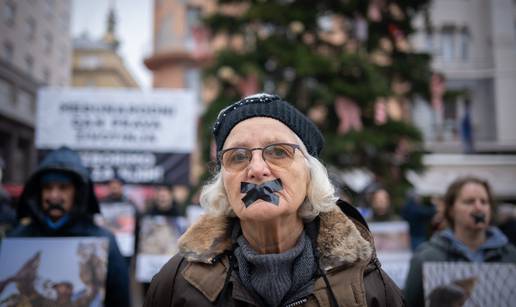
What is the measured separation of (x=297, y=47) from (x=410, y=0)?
2884mm

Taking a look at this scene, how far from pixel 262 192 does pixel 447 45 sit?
15141 millimetres

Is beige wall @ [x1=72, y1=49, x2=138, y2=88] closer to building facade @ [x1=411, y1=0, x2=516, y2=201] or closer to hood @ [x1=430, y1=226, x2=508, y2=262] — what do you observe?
hood @ [x1=430, y1=226, x2=508, y2=262]

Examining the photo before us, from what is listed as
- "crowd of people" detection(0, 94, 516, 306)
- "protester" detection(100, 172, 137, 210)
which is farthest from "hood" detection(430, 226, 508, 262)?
"protester" detection(100, 172, 137, 210)

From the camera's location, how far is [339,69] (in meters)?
9.11

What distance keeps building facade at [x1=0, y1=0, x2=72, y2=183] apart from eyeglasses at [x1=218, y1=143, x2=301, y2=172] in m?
3.76

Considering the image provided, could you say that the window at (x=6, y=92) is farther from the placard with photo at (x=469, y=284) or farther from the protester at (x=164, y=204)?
the placard with photo at (x=469, y=284)

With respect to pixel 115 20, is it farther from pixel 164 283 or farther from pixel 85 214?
pixel 164 283

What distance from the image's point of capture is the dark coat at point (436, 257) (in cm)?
284

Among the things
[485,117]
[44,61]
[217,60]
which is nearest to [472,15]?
[485,117]

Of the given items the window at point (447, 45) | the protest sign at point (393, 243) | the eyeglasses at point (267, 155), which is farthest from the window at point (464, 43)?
the eyeglasses at point (267, 155)

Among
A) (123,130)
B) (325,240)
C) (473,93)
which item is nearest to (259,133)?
(325,240)

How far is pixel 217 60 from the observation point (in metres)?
9.55

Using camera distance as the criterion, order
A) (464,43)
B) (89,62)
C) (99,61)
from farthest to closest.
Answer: (464,43)
(99,61)
(89,62)

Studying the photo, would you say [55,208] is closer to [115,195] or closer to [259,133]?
[259,133]
